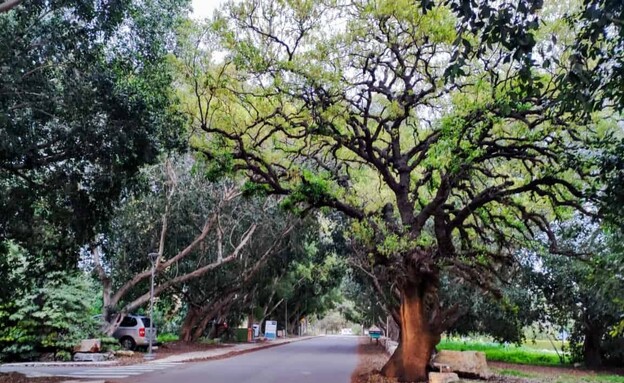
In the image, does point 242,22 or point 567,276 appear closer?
point 242,22

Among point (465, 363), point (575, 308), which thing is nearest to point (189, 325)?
point (575, 308)

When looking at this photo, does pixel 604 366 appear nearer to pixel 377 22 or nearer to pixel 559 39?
pixel 559 39

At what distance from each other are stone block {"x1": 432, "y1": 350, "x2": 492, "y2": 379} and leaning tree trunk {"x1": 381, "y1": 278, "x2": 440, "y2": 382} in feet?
3.89

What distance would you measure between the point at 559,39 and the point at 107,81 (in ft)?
30.9

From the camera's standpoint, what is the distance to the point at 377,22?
41.4 feet

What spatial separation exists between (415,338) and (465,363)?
2.26 meters

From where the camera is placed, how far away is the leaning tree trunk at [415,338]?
47.2 feet

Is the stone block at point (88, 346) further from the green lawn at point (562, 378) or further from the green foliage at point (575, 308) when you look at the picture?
the green foliage at point (575, 308)

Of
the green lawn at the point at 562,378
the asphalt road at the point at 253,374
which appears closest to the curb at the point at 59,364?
the asphalt road at the point at 253,374

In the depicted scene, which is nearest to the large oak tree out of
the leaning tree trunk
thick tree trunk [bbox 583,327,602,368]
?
the leaning tree trunk

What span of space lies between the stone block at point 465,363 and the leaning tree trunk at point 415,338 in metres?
1.19

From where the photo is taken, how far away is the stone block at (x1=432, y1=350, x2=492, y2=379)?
1569cm

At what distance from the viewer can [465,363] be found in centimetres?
1583

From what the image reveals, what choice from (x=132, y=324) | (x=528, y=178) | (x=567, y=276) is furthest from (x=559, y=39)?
(x=132, y=324)
